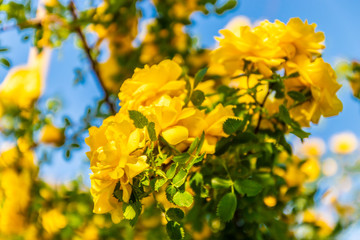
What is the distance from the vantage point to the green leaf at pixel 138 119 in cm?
46

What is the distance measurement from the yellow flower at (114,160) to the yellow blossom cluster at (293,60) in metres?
0.24

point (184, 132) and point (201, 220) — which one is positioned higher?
point (184, 132)

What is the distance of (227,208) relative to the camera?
50 cm

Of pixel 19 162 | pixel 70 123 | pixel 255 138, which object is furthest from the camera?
pixel 19 162

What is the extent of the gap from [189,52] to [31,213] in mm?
895

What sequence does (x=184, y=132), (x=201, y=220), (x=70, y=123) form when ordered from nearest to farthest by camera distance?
1. (x=184, y=132)
2. (x=201, y=220)
3. (x=70, y=123)

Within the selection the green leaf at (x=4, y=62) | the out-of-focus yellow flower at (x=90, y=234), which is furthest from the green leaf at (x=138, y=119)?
the out-of-focus yellow flower at (x=90, y=234)

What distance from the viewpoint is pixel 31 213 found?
1299mm

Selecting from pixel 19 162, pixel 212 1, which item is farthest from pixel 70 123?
pixel 212 1

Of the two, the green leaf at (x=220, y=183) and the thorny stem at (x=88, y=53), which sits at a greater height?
the green leaf at (x=220, y=183)

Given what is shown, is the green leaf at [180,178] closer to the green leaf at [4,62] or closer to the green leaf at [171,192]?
the green leaf at [171,192]

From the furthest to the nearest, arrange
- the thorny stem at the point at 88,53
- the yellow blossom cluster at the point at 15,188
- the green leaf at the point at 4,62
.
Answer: the yellow blossom cluster at the point at 15,188, the thorny stem at the point at 88,53, the green leaf at the point at 4,62

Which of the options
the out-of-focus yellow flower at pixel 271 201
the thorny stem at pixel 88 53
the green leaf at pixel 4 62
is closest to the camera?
the green leaf at pixel 4 62

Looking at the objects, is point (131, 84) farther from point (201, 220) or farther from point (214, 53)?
point (201, 220)
